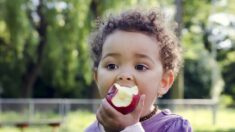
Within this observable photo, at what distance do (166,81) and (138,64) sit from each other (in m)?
0.21

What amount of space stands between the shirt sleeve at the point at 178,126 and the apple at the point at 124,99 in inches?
8.4

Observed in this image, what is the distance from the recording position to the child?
64.0 inches

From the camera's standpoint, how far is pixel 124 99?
1610 millimetres

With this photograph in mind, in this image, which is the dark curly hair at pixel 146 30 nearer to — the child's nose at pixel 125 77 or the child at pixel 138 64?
the child at pixel 138 64

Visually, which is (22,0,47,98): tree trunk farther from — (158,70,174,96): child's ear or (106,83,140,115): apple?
(106,83,140,115): apple

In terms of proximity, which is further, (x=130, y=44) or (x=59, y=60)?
(x=59, y=60)

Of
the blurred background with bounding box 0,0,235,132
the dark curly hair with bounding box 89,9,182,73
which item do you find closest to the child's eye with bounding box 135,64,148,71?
the dark curly hair with bounding box 89,9,182,73

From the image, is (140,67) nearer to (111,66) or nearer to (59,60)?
(111,66)

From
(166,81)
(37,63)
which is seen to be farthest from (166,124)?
(37,63)

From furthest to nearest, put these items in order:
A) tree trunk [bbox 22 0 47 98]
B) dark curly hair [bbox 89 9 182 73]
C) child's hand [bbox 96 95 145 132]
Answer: tree trunk [bbox 22 0 47 98] < dark curly hair [bbox 89 9 182 73] < child's hand [bbox 96 95 145 132]

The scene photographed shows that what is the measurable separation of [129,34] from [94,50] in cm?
22

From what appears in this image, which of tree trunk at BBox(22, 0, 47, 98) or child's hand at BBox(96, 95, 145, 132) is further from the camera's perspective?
tree trunk at BBox(22, 0, 47, 98)

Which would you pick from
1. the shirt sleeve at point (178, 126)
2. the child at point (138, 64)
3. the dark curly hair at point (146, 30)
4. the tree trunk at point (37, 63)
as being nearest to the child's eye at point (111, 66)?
the child at point (138, 64)

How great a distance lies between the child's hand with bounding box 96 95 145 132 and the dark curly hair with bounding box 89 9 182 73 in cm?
30
